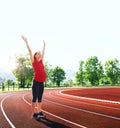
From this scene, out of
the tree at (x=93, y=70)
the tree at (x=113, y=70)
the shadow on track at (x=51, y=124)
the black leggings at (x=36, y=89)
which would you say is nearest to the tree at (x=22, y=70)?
the tree at (x=93, y=70)

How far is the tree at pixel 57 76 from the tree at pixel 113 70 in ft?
81.5

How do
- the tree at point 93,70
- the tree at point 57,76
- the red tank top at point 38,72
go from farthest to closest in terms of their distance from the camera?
the tree at point 57,76 → the tree at point 93,70 → the red tank top at point 38,72

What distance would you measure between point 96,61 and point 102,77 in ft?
18.6

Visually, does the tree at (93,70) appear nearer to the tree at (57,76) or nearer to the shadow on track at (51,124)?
the tree at (57,76)

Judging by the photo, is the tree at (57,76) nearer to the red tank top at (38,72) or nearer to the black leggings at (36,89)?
the black leggings at (36,89)

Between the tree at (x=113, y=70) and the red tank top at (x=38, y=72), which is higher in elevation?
the tree at (x=113, y=70)

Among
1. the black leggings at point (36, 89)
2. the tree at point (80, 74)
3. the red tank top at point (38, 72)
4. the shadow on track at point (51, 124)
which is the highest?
the tree at point (80, 74)

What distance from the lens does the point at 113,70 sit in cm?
10819

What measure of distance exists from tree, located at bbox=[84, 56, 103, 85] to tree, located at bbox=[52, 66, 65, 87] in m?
26.0

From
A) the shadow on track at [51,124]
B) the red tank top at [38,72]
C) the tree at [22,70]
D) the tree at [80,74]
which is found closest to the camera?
the shadow on track at [51,124]

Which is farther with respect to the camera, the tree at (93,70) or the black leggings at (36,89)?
the tree at (93,70)

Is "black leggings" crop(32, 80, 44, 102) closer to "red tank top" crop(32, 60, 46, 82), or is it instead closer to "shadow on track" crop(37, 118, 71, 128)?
"red tank top" crop(32, 60, 46, 82)

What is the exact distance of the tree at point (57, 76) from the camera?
126625mm

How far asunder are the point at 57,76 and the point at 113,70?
91.3ft
